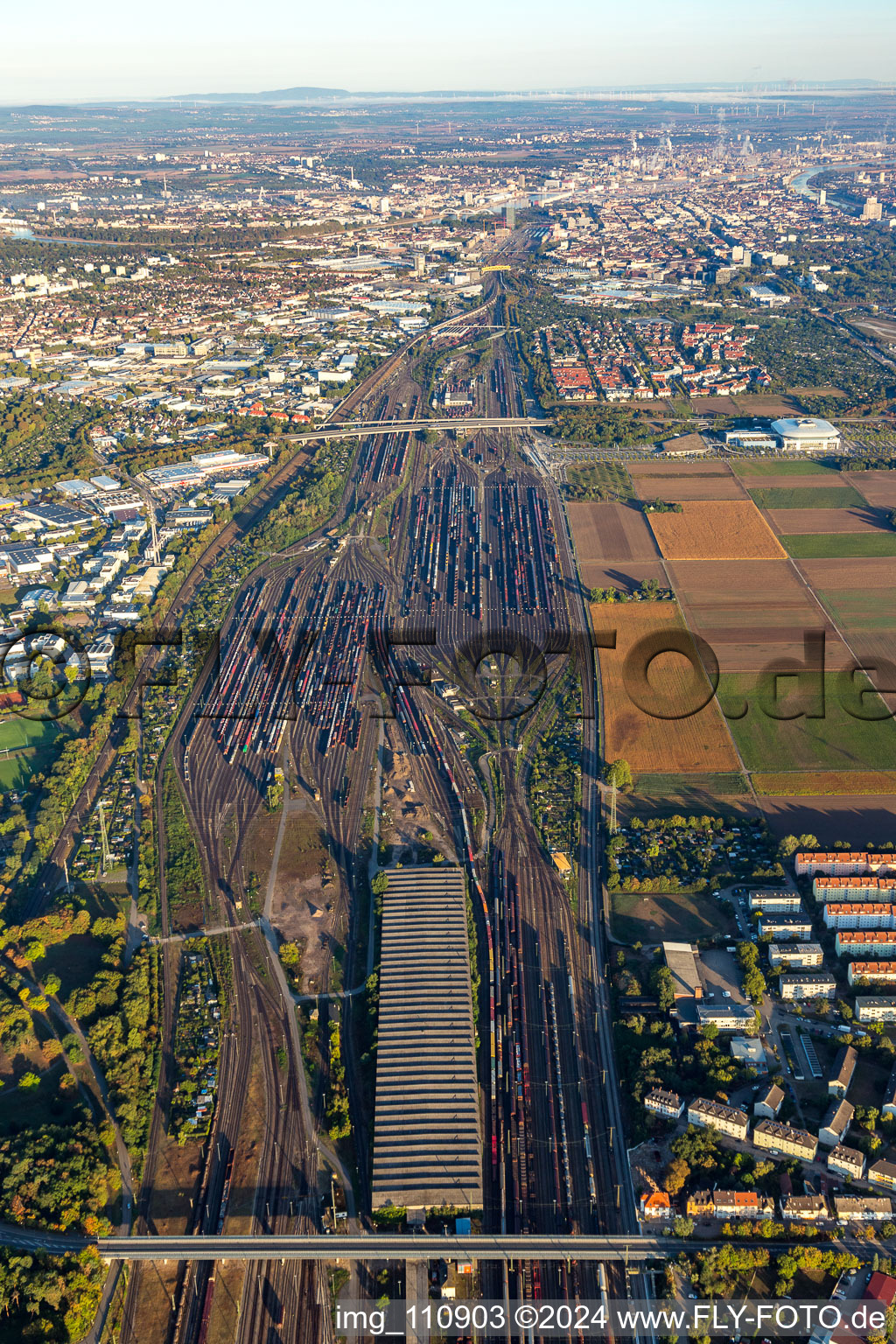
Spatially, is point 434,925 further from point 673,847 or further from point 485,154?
point 485,154

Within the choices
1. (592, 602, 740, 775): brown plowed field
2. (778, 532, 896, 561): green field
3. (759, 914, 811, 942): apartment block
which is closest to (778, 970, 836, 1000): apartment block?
(759, 914, 811, 942): apartment block

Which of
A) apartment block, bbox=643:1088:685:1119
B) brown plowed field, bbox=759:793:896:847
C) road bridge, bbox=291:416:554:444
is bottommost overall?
apartment block, bbox=643:1088:685:1119

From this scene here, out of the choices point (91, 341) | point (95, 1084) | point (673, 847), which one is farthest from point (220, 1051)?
point (91, 341)

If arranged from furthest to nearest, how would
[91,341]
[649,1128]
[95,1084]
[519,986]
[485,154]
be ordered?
[485,154]
[91,341]
[519,986]
[95,1084]
[649,1128]

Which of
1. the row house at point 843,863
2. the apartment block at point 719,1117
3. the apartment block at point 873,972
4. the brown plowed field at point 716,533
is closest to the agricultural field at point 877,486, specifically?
the brown plowed field at point 716,533

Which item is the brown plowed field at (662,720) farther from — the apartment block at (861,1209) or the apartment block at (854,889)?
the apartment block at (861,1209)

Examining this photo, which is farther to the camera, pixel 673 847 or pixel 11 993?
pixel 673 847

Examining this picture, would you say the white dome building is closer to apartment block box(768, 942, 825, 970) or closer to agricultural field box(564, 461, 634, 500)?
agricultural field box(564, 461, 634, 500)
